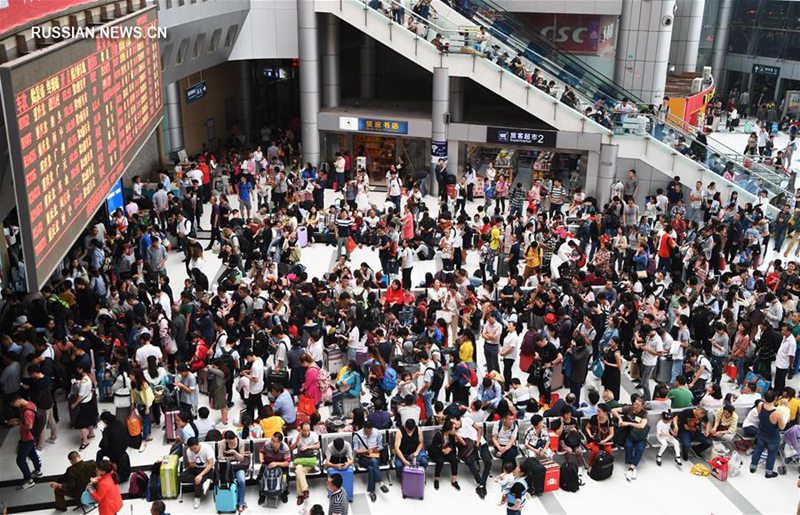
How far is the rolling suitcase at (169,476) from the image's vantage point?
11.3m

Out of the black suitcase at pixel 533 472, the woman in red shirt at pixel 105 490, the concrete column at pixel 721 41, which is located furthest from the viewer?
the concrete column at pixel 721 41

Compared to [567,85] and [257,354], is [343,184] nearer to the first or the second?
[567,85]

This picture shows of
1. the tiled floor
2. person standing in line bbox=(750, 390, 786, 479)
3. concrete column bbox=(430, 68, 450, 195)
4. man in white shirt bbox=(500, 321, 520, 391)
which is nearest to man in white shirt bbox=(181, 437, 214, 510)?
the tiled floor

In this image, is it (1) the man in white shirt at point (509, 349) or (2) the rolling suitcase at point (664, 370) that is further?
(2) the rolling suitcase at point (664, 370)

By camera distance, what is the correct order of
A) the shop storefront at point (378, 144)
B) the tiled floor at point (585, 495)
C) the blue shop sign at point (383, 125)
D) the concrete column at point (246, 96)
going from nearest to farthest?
the tiled floor at point (585, 495) → the blue shop sign at point (383, 125) → the shop storefront at point (378, 144) → the concrete column at point (246, 96)

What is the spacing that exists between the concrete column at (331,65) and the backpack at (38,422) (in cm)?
1824

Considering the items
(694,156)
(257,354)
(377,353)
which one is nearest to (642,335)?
(377,353)

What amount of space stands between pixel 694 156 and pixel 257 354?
16.1 metres

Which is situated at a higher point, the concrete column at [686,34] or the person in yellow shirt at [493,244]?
the concrete column at [686,34]

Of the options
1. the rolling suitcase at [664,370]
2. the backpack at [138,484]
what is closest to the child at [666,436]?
the rolling suitcase at [664,370]

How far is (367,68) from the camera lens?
102ft

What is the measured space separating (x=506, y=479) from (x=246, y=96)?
24001 mm

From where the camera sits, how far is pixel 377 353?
13.2 meters

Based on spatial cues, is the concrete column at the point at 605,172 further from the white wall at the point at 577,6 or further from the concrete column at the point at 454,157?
the white wall at the point at 577,6
